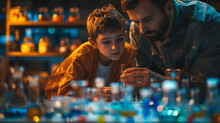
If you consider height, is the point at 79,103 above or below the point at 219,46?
below

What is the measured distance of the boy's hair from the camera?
57.7 inches

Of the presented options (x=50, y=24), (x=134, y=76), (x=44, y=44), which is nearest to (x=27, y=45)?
(x=44, y=44)

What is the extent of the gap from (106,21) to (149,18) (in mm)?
441

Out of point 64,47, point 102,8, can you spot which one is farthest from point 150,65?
point 64,47

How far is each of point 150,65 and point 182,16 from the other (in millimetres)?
465

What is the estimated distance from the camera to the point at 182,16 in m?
1.25

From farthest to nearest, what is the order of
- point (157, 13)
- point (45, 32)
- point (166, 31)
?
point (45, 32) → point (166, 31) → point (157, 13)

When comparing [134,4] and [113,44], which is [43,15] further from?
[134,4]

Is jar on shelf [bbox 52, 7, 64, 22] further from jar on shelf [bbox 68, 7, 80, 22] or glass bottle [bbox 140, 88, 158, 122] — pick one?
glass bottle [bbox 140, 88, 158, 122]

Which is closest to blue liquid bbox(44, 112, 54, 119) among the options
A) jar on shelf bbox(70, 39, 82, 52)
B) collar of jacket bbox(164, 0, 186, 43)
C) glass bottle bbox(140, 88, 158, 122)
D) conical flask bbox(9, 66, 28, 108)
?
conical flask bbox(9, 66, 28, 108)

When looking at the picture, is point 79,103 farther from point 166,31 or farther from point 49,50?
point 49,50

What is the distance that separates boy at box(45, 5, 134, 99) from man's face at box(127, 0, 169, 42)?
323 millimetres

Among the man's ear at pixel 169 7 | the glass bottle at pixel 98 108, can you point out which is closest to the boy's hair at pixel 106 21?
the man's ear at pixel 169 7

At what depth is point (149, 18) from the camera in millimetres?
1081
